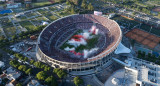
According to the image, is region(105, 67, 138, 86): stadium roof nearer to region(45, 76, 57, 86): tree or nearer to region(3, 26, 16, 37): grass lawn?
region(45, 76, 57, 86): tree

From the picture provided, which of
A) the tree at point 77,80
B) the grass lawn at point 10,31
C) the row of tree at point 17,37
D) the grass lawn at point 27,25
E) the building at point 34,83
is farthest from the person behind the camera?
the grass lawn at point 27,25

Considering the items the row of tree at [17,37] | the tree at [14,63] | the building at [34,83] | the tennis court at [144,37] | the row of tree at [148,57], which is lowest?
the building at [34,83]

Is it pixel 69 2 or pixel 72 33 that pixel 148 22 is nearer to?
pixel 72 33

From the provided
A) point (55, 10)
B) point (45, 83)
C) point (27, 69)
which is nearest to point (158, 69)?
point (45, 83)

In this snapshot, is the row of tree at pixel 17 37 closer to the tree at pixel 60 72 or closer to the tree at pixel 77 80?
the tree at pixel 60 72

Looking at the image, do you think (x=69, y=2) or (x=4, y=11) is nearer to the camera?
(x=4, y=11)

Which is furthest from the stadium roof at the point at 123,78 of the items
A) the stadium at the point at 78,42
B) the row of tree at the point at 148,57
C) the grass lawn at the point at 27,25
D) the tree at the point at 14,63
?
the grass lawn at the point at 27,25

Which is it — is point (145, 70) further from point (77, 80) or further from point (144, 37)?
point (144, 37)

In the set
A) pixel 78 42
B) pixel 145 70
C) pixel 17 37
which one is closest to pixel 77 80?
pixel 78 42

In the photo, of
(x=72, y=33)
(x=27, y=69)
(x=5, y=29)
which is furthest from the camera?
(x=5, y=29)
